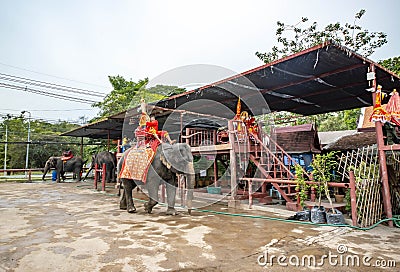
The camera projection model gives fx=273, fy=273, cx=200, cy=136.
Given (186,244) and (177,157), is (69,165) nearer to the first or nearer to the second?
(177,157)

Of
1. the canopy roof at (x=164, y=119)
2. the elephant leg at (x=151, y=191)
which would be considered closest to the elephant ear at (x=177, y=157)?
the elephant leg at (x=151, y=191)

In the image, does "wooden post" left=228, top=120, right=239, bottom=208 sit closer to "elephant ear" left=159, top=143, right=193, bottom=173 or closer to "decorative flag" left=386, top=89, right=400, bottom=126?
"elephant ear" left=159, top=143, right=193, bottom=173

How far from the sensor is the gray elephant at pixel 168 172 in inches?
244

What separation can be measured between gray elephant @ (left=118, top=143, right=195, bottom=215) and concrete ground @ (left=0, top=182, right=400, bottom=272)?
1.59 feet

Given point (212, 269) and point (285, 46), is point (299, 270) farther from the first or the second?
point (285, 46)

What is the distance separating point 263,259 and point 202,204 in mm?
4677

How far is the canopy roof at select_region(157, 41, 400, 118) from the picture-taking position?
18.6 feet

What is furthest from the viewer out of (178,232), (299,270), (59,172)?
(59,172)

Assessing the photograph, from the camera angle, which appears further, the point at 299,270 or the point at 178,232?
the point at 178,232

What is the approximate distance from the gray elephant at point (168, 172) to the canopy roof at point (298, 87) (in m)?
2.20

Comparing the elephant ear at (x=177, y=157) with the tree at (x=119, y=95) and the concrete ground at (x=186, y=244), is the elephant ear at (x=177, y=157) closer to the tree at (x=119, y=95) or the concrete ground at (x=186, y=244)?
the concrete ground at (x=186, y=244)

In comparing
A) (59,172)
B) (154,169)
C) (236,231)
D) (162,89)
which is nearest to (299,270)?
(236,231)

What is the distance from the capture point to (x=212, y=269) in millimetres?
3098

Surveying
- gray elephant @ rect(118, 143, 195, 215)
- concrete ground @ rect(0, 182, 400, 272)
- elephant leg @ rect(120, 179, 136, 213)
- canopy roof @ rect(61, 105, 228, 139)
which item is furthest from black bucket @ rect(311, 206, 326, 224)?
canopy roof @ rect(61, 105, 228, 139)
